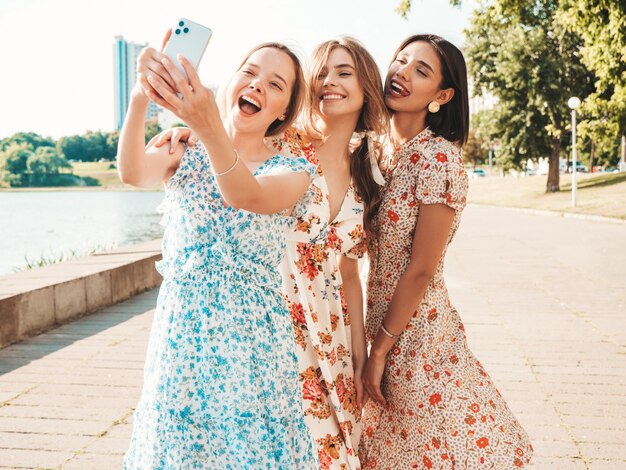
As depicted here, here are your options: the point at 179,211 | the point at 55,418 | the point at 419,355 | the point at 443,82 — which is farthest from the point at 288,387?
the point at 55,418

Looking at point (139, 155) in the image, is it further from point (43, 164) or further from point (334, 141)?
point (43, 164)

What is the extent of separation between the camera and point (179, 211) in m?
1.93

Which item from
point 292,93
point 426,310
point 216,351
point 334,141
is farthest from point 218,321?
point 334,141

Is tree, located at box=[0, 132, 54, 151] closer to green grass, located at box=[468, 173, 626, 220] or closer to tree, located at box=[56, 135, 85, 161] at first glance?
tree, located at box=[56, 135, 85, 161]

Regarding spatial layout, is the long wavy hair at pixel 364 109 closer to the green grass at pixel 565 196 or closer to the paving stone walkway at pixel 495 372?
the paving stone walkway at pixel 495 372

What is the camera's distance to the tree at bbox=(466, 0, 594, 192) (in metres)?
32.4

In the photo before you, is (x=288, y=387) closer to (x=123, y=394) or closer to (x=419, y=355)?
(x=419, y=355)

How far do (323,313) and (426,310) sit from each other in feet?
1.28

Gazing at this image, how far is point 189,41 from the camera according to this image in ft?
5.25

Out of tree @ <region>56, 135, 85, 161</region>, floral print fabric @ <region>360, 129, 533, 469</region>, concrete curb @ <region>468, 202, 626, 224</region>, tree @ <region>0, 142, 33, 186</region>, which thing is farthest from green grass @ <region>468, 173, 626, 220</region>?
tree @ <region>56, 135, 85, 161</region>

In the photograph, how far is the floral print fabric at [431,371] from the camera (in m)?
2.49

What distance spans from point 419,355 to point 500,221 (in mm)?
20443

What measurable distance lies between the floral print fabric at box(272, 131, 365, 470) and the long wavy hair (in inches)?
2.2

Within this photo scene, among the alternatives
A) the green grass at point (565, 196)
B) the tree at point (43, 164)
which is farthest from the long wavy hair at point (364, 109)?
the tree at point (43, 164)
